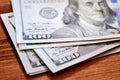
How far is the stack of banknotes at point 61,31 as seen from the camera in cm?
56

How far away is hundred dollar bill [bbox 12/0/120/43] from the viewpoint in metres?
0.60

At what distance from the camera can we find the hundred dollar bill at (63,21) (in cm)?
60

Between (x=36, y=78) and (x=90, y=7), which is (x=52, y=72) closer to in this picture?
(x=36, y=78)

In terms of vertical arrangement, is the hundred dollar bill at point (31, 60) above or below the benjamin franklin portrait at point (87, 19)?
below

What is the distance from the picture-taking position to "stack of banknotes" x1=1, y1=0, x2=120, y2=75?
0.56 meters

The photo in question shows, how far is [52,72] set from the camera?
533 mm

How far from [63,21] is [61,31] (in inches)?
1.3

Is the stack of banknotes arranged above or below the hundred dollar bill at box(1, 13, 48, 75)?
above

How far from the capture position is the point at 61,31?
611 mm

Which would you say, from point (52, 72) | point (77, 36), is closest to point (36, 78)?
point (52, 72)

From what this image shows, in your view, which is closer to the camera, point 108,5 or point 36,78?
point 36,78

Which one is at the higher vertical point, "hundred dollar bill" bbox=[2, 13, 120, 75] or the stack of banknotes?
the stack of banknotes

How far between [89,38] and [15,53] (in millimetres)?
187

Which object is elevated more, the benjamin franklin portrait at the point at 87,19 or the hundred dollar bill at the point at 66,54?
the benjamin franklin portrait at the point at 87,19
